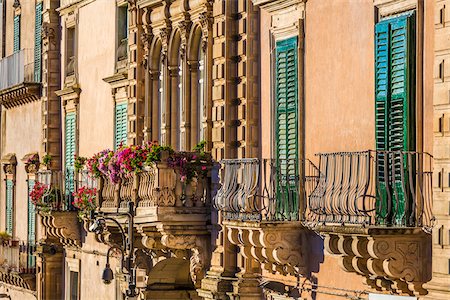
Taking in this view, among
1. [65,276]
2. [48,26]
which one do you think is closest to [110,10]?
[48,26]

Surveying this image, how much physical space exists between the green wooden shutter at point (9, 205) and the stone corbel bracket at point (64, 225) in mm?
7842

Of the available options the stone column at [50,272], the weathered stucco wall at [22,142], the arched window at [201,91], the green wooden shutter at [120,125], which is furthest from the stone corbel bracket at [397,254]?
the weathered stucco wall at [22,142]

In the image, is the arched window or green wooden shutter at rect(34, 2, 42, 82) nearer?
the arched window

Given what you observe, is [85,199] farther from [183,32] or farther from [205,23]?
[205,23]

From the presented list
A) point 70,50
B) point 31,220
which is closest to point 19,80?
point 31,220

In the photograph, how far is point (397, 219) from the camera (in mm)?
20297

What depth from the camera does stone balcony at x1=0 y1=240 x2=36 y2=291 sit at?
42.3 metres

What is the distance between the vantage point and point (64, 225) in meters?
36.4

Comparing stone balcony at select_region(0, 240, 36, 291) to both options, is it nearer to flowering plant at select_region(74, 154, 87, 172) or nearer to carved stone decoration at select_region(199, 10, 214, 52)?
flowering plant at select_region(74, 154, 87, 172)

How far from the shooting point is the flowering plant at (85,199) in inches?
1278

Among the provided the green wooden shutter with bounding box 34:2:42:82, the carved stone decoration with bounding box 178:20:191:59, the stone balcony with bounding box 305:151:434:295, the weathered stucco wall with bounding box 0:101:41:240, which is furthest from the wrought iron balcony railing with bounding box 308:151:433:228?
the weathered stucco wall with bounding box 0:101:41:240

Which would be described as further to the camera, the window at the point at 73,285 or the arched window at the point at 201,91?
the window at the point at 73,285

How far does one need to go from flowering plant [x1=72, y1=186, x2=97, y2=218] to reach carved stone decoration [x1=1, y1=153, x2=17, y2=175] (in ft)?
38.8

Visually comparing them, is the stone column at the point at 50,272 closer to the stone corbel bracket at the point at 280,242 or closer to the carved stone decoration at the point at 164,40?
the carved stone decoration at the point at 164,40
